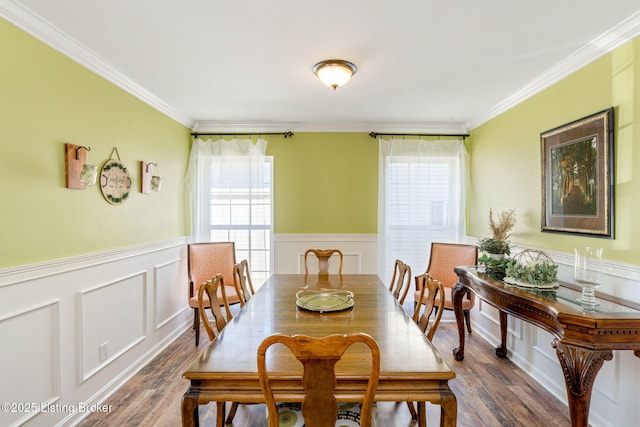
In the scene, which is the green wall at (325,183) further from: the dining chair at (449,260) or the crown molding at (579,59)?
the crown molding at (579,59)

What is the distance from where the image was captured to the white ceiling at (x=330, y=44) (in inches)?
66.2

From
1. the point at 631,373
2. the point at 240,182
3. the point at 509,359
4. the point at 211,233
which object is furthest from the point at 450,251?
the point at 211,233

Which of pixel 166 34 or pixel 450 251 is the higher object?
pixel 166 34

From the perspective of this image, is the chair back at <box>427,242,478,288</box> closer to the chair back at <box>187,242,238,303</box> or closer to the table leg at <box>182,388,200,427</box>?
the chair back at <box>187,242,238,303</box>

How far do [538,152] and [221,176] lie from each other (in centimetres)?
342

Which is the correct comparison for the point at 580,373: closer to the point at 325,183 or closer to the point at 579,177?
the point at 579,177

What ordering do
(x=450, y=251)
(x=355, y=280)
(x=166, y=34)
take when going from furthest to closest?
(x=450, y=251) < (x=355, y=280) < (x=166, y=34)

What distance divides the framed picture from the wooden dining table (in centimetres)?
151

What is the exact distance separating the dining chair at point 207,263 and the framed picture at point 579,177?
303cm

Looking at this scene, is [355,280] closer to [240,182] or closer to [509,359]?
[509,359]

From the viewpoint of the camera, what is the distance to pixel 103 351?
2.30 m

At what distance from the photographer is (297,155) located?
397 centimetres

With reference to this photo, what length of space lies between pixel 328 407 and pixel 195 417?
1.95 ft

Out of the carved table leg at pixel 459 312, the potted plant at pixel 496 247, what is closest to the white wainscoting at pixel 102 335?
the carved table leg at pixel 459 312
